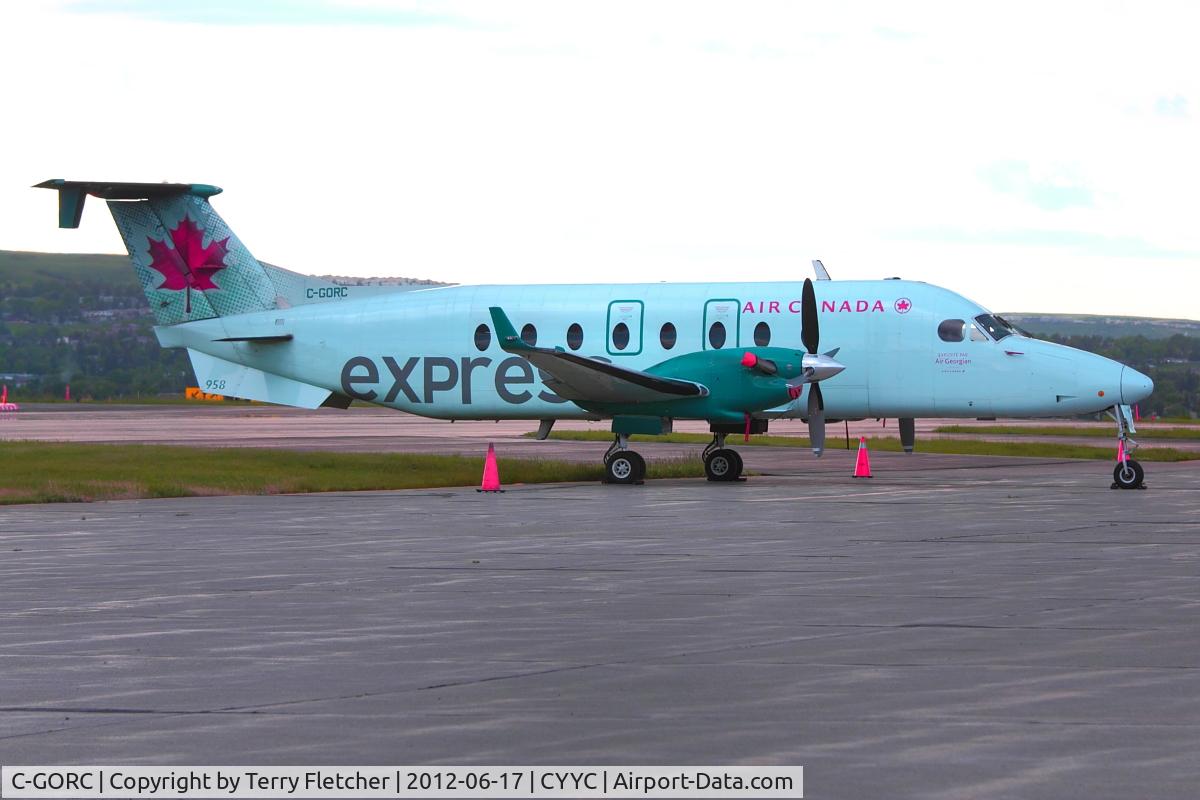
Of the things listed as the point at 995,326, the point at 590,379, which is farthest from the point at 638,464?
the point at 995,326

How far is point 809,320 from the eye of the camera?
94.0ft

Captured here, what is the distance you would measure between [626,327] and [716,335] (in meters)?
1.81

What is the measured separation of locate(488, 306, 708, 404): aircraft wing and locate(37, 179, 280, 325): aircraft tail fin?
732 centimetres

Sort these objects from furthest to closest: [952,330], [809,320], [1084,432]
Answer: [1084,432] < [952,330] < [809,320]

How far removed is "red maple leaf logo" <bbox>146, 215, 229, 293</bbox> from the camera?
3278cm

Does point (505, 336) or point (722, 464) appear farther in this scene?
point (722, 464)

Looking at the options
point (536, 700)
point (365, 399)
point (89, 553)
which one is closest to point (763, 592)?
point (536, 700)

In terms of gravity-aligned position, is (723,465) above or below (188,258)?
below

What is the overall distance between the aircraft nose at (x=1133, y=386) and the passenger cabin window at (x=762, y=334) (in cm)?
623

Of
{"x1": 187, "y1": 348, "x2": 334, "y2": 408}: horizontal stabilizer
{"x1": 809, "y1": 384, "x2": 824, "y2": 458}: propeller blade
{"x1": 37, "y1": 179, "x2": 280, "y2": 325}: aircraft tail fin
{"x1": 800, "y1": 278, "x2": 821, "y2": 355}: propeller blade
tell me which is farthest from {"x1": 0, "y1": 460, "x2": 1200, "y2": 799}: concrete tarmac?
{"x1": 37, "y1": 179, "x2": 280, "y2": 325}: aircraft tail fin

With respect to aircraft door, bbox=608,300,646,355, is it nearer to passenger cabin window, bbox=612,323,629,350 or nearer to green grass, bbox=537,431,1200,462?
passenger cabin window, bbox=612,323,629,350

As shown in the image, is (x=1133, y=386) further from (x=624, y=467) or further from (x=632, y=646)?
(x=632, y=646)

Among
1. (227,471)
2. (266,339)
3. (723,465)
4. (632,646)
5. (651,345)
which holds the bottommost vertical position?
Result: (227,471)

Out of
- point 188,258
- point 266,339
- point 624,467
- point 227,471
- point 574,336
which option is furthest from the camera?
point 188,258
